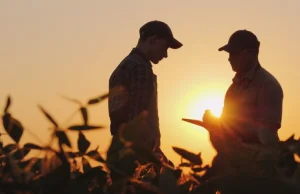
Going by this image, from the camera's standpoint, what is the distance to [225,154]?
3.14ft

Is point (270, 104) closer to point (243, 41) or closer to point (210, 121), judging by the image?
point (243, 41)

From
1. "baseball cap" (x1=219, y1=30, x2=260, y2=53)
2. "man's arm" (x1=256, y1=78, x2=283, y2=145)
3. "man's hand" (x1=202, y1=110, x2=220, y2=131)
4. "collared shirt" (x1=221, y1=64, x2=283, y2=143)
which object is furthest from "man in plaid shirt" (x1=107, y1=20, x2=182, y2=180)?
"man's hand" (x1=202, y1=110, x2=220, y2=131)

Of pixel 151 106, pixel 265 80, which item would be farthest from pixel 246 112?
pixel 151 106

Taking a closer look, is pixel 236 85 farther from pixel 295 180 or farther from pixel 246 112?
pixel 295 180

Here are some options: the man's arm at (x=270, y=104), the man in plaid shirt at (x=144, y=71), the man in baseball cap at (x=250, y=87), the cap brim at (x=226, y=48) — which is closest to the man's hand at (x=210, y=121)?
the man in plaid shirt at (x=144, y=71)

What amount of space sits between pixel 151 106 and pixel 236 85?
104 centimetres

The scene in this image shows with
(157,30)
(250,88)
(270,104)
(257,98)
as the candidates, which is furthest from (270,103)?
(157,30)

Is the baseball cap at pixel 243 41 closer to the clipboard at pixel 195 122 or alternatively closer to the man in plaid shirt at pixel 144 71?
the man in plaid shirt at pixel 144 71

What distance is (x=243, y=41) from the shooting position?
21.6 feet

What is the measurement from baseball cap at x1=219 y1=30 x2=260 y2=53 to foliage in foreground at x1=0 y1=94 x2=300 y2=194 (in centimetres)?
560

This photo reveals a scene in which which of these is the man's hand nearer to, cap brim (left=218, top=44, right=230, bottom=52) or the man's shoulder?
the man's shoulder

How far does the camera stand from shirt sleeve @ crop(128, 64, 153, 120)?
5608 millimetres

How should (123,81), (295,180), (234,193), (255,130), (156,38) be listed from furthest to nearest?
(156,38) < (123,81) < (255,130) < (295,180) < (234,193)

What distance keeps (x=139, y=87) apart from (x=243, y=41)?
58.2 inches
